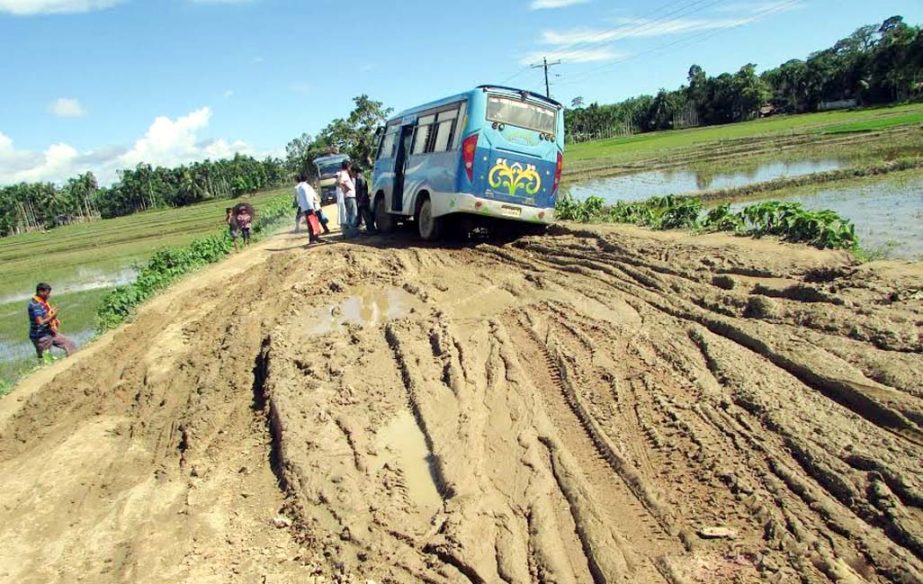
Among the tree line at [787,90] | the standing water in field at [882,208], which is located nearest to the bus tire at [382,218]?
the standing water in field at [882,208]

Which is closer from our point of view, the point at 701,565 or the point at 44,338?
the point at 701,565

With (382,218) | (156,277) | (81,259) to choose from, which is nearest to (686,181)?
(382,218)

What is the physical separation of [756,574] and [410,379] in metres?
3.35

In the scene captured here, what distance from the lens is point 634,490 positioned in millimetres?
3760

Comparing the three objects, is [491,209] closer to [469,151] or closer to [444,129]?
[469,151]

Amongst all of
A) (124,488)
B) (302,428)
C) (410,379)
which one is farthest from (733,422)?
(124,488)

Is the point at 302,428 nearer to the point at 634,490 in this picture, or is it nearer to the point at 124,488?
the point at 124,488

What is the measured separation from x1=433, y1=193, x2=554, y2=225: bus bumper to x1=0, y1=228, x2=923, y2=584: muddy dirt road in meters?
3.19

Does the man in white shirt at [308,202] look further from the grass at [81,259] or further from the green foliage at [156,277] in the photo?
the grass at [81,259]

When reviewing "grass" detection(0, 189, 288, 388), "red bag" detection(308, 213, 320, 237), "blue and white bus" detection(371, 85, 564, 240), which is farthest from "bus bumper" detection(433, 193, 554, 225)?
"grass" detection(0, 189, 288, 388)

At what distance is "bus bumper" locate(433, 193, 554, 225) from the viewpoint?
11227mm

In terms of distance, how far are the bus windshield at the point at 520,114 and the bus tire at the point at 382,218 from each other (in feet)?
16.2

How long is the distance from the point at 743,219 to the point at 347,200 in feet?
30.5

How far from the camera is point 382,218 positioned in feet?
51.3
